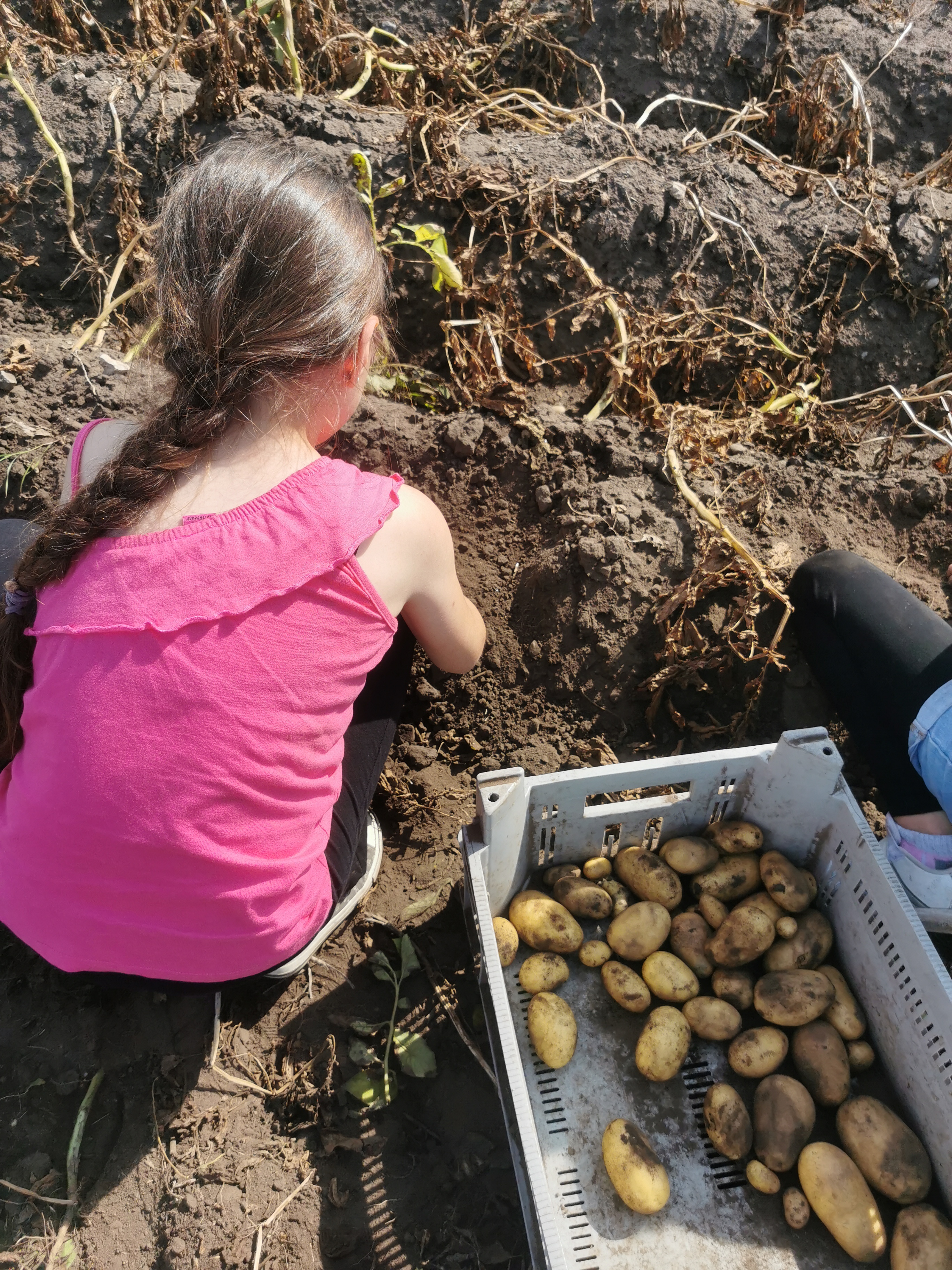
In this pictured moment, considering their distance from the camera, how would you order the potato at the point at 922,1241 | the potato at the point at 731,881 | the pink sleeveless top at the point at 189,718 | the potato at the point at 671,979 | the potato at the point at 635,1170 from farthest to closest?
the potato at the point at 731,881
the potato at the point at 671,979
the potato at the point at 635,1170
the potato at the point at 922,1241
the pink sleeveless top at the point at 189,718

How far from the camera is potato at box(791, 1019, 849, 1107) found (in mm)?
1508

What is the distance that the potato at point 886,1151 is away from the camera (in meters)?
1.38

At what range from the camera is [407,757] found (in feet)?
6.88

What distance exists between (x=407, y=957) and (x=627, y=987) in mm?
524

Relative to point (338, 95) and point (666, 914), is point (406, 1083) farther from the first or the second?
point (338, 95)

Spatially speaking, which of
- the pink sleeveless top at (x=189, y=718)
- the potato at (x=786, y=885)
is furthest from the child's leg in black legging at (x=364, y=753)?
the potato at (x=786, y=885)

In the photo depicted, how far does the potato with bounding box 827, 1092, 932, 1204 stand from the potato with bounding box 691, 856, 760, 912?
43 cm

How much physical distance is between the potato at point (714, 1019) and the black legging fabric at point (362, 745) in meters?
0.79

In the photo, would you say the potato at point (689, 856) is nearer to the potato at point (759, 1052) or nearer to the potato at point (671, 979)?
the potato at point (671, 979)

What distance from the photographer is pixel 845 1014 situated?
5.25 ft

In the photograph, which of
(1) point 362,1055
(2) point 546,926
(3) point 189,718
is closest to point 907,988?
(2) point 546,926

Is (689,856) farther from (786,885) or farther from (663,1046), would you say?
(663,1046)

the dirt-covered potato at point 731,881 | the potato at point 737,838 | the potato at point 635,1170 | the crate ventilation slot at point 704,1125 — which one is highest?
the potato at point 737,838

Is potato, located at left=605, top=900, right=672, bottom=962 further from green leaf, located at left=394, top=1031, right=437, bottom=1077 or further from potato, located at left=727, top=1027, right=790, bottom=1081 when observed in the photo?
green leaf, located at left=394, top=1031, right=437, bottom=1077
